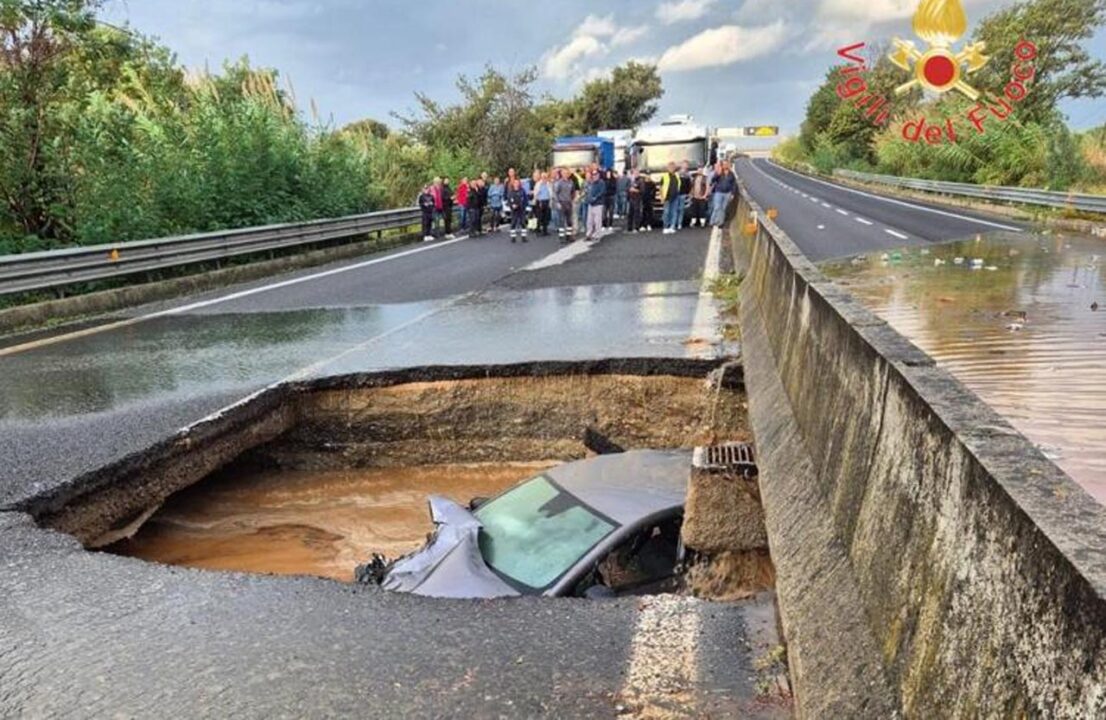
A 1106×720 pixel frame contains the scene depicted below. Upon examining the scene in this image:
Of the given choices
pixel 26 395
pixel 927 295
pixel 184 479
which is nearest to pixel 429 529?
pixel 184 479

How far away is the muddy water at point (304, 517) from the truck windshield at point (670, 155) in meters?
20.6

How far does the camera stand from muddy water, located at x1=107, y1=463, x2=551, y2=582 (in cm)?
533

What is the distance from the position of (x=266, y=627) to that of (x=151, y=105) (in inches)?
667

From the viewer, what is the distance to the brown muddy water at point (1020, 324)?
5.33 metres

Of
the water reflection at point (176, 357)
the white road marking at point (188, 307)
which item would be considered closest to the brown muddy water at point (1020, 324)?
the water reflection at point (176, 357)

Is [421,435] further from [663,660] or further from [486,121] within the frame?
[486,121]

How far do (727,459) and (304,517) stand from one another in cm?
325

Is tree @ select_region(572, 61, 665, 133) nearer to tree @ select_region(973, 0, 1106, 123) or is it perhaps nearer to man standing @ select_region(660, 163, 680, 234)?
tree @ select_region(973, 0, 1106, 123)

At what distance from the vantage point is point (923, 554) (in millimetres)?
1869

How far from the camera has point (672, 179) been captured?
20.7 meters

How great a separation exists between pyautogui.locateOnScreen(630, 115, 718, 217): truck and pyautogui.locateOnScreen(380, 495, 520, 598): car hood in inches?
877

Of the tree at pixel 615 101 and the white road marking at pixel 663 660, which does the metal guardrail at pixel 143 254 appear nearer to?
the white road marking at pixel 663 660

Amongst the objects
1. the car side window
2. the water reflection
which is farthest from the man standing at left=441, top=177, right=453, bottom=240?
the car side window

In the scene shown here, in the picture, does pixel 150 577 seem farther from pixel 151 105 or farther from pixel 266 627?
pixel 151 105
